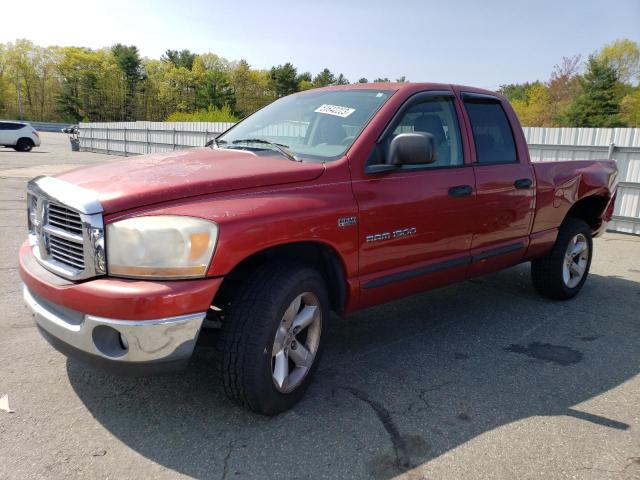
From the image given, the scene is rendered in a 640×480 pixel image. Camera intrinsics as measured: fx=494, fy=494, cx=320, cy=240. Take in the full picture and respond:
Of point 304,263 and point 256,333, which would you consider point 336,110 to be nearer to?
point 304,263

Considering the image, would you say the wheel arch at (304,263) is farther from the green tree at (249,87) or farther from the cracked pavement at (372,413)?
the green tree at (249,87)

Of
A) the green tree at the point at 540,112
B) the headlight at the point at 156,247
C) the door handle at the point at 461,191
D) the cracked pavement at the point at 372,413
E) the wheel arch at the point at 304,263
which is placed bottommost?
the cracked pavement at the point at 372,413

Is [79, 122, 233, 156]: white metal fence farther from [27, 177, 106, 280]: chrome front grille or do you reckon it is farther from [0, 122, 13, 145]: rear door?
[27, 177, 106, 280]: chrome front grille

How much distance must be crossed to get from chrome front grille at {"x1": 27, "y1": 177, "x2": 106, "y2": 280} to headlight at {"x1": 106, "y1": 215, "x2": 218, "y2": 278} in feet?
0.25

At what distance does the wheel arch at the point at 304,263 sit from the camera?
2672mm

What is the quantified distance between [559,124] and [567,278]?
45730mm

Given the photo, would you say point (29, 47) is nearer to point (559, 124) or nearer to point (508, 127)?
point (559, 124)

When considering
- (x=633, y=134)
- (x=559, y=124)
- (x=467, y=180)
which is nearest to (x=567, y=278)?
(x=467, y=180)

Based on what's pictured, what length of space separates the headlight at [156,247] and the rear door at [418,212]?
1058 millimetres

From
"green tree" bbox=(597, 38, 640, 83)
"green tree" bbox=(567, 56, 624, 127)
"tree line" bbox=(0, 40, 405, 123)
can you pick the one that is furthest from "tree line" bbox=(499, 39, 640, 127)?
"tree line" bbox=(0, 40, 405, 123)

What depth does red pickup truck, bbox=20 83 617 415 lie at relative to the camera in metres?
2.27

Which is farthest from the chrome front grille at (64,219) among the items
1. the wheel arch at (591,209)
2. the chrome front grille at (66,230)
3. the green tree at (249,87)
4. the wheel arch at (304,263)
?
the green tree at (249,87)

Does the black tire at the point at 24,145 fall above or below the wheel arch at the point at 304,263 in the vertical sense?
below

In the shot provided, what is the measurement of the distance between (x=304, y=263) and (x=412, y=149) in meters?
0.94
